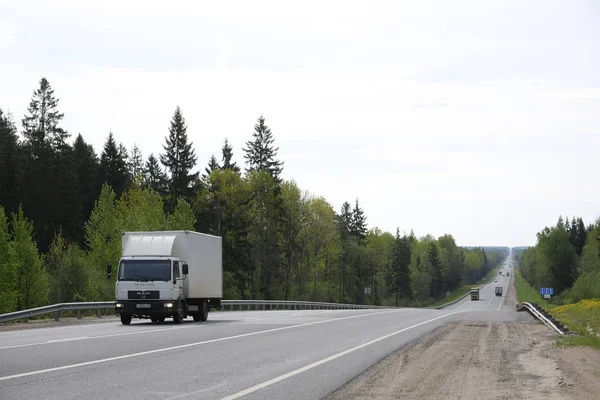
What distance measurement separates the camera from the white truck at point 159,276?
90.6 ft

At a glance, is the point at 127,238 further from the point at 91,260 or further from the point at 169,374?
the point at 91,260

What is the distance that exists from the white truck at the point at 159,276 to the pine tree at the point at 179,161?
54999mm

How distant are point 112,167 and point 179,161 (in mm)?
18413

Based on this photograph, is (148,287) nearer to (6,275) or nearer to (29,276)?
(6,275)

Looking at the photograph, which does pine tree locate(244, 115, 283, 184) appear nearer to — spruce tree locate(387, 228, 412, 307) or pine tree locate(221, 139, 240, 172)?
pine tree locate(221, 139, 240, 172)

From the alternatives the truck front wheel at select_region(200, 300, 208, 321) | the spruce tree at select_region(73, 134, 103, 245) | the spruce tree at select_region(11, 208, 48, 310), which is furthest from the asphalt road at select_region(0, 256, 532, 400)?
the spruce tree at select_region(73, 134, 103, 245)

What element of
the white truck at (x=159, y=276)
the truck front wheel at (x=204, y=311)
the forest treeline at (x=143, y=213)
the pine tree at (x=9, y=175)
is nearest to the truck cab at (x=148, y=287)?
the white truck at (x=159, y=276)

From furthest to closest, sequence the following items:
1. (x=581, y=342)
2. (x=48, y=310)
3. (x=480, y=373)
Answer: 1. (x=48, y=310)
2. (x=581, y=342)
3. (x=480, y=373)

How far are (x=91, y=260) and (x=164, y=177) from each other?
74.0ft

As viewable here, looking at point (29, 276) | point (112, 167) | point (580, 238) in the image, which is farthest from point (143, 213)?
point (580, 238)

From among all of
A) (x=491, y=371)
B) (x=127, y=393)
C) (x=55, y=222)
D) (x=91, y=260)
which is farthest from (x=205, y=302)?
(x=55, y=222)

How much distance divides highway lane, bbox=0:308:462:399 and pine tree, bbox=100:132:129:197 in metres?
80.3

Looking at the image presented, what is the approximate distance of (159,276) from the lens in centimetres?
2778

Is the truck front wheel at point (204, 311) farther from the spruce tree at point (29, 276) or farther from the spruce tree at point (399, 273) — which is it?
the spruce tree at point (399, 273)
